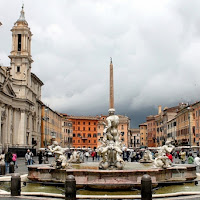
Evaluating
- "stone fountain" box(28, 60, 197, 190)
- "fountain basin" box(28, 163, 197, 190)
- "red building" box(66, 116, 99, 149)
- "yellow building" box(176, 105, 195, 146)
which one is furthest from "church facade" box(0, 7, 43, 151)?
"red building" box(66, 116, 99, 149)

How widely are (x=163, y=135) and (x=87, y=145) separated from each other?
91.8 feet

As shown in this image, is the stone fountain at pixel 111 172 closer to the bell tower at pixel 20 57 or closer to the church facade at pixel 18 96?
the church facade at pixel 18 96

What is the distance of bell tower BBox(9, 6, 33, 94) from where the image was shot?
183ft

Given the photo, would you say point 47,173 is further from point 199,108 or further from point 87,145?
point 87,145

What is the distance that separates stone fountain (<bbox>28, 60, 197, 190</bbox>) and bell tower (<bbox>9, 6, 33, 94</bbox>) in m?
41.2

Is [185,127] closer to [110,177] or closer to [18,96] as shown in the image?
[18,96]

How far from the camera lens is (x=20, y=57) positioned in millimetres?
56094

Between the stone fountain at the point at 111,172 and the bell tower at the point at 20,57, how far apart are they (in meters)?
→ 41.2

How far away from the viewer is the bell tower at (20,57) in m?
55.7

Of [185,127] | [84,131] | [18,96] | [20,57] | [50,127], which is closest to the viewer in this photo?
[18,96]

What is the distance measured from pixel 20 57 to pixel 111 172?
156 feet

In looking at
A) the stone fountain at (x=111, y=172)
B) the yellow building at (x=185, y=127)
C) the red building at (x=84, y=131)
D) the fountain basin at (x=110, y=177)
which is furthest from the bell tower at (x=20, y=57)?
the red building at (x=84, y=131)

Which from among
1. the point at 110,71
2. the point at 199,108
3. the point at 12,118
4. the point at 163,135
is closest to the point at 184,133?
the point at 199,108

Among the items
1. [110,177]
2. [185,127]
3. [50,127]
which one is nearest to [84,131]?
[50,127]
